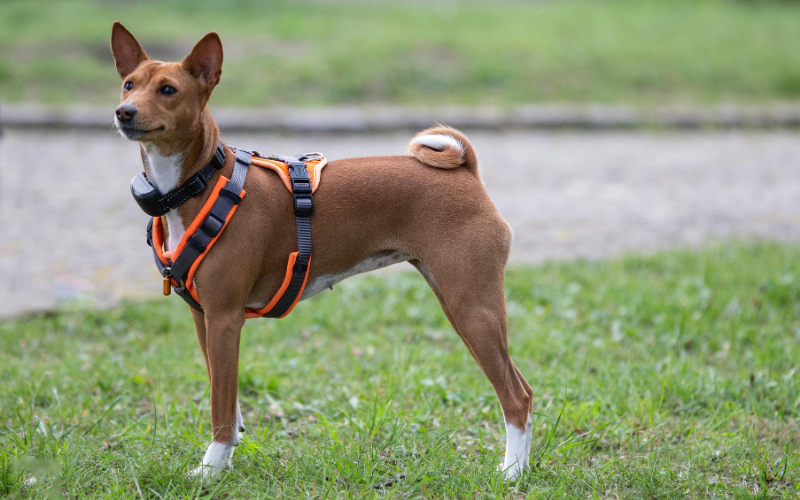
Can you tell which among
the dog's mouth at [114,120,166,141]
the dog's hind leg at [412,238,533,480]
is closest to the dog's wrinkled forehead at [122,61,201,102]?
the dog's mouth at [114,120,166,141]

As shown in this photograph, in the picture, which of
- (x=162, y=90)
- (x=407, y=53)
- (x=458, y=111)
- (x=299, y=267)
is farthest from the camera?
(x=407, y=53)

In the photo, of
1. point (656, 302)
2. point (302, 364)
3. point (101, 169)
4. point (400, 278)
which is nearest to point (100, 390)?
point (302, 364)

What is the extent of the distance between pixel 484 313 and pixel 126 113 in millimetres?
1513

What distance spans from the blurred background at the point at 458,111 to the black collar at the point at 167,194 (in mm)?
2799

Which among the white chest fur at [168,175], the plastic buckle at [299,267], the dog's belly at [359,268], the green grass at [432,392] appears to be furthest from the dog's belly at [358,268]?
the green grass at [432,392]

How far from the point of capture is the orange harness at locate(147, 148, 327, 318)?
2717 millimetres

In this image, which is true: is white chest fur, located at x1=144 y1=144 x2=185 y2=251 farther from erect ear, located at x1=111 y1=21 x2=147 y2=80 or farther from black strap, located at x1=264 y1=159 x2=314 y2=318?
black strap, located at x1=264 y1=159 x2=314 y2=318

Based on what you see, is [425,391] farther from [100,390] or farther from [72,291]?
[72,291]

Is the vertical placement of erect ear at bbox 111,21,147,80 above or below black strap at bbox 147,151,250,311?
above

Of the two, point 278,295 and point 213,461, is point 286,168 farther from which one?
point 213,461

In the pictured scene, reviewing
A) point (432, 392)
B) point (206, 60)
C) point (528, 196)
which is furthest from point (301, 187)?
point (528, 196)

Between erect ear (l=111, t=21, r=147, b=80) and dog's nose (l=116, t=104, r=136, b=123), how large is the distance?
12.2 inches

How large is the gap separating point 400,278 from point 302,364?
63.3 inches

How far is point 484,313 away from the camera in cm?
289
